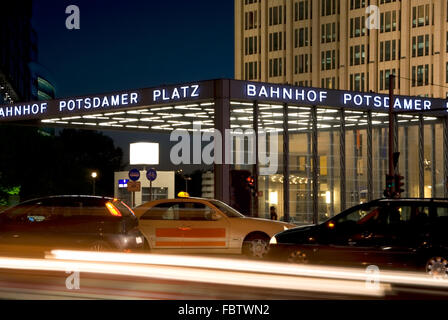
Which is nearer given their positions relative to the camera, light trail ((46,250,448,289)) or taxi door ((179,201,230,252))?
light trail ((46,250,448,289))

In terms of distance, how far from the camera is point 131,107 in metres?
37.2

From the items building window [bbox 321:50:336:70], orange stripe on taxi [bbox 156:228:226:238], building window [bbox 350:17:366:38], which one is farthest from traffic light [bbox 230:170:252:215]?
building window [bbox 321:50:336:70]

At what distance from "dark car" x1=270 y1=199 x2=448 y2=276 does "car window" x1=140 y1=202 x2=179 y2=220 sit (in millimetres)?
5706

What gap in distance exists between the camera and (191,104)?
120 feet

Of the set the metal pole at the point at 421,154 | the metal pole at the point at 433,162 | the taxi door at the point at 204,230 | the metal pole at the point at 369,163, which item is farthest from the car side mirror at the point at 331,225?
the metal pole at the point at 433,162

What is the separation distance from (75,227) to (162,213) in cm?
592

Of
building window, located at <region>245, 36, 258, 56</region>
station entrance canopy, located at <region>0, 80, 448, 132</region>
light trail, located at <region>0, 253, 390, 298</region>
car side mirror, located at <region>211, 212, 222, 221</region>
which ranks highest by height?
building window, located at <region>245, 36, 258, 56</region>

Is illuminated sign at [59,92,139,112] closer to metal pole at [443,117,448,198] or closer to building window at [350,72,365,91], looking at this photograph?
metal pole at [443,117,448,198]

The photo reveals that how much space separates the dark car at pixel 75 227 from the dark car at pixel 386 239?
2952mm

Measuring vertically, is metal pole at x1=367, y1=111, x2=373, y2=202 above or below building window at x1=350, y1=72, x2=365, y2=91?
below

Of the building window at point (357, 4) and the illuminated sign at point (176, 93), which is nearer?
the illuminated sign at point (176, 93)

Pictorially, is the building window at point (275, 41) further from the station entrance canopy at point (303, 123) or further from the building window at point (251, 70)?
the station entrance canopy at point (303, 123)

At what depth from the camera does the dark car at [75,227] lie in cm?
1501

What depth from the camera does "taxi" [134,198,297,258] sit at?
20562mm
